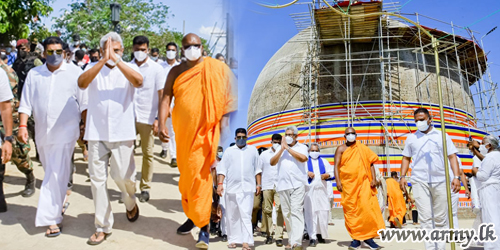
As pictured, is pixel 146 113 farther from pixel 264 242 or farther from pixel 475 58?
pixel 475 58

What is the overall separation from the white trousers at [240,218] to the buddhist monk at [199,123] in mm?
1770

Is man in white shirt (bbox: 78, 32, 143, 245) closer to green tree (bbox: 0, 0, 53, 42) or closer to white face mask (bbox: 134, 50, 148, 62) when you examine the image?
white face mask (bbox: 134, 50, 148, 62)

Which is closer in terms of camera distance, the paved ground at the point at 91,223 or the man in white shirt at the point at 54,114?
the paved ground at the point at 91,223

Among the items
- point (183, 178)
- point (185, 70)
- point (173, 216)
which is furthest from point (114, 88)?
point (173, 216)

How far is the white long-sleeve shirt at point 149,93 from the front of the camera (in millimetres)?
6008

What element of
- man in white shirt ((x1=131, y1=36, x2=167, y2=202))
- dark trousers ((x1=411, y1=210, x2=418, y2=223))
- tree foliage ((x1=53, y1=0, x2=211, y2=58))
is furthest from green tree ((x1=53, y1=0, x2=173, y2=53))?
dark trousers ((x1=411, y1=210, x2=418, y2=223))

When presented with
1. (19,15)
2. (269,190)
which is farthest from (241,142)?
(19,15)

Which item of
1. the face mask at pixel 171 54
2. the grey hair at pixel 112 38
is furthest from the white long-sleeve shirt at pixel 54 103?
the face mask at pixel 171 54

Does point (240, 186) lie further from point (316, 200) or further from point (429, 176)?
point (429, 176)

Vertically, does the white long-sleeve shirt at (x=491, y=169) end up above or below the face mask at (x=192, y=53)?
below

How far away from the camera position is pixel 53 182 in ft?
16.5

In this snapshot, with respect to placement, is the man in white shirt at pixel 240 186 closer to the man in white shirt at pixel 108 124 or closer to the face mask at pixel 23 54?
the man in white shirt at pixel 108 124

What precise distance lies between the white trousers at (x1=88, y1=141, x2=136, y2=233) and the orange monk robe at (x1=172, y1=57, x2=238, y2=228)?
2.11ft

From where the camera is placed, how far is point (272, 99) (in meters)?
18.0
